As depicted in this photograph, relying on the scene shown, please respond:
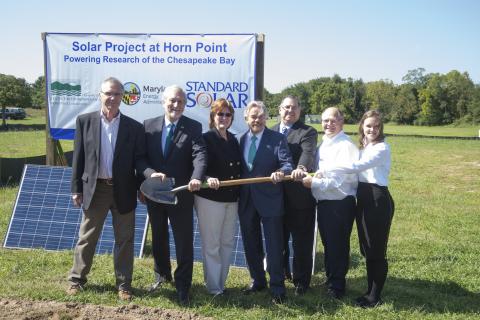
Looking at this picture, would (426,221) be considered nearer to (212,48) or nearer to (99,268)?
(212,48)

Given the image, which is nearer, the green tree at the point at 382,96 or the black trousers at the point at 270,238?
the black trousers at the point at 270,238

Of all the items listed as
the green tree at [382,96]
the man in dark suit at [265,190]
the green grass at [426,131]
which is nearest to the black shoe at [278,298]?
the man in dark suit at [265,190]

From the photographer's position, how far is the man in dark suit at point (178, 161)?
→ 4766mm

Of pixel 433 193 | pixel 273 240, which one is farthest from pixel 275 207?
pixel 433 193

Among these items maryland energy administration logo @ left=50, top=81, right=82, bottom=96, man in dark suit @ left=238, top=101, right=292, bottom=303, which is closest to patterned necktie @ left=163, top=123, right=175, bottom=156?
man in dark suit @ left=238, top=101, right=292, bottom=303

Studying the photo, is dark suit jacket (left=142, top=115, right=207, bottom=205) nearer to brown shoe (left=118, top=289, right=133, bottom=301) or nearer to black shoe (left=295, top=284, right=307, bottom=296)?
brown shoe (left=118, top=289, right=133, bottom=301)

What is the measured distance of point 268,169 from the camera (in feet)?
16.0

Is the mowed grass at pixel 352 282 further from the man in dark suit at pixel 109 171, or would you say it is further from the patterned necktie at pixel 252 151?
the patterned necktie at pixel 252 151

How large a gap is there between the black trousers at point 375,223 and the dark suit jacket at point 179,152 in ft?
5.18

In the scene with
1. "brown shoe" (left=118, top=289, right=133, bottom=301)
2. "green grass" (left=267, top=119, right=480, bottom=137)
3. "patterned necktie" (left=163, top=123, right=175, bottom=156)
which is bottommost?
"green grass" (left=267, top=119, right=480, bottom=137)

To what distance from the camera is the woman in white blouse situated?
184 inches

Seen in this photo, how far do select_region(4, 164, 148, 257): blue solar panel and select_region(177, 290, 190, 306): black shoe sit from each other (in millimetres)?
1798

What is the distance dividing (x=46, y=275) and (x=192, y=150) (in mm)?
2368

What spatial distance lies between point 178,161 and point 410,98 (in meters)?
88.3
